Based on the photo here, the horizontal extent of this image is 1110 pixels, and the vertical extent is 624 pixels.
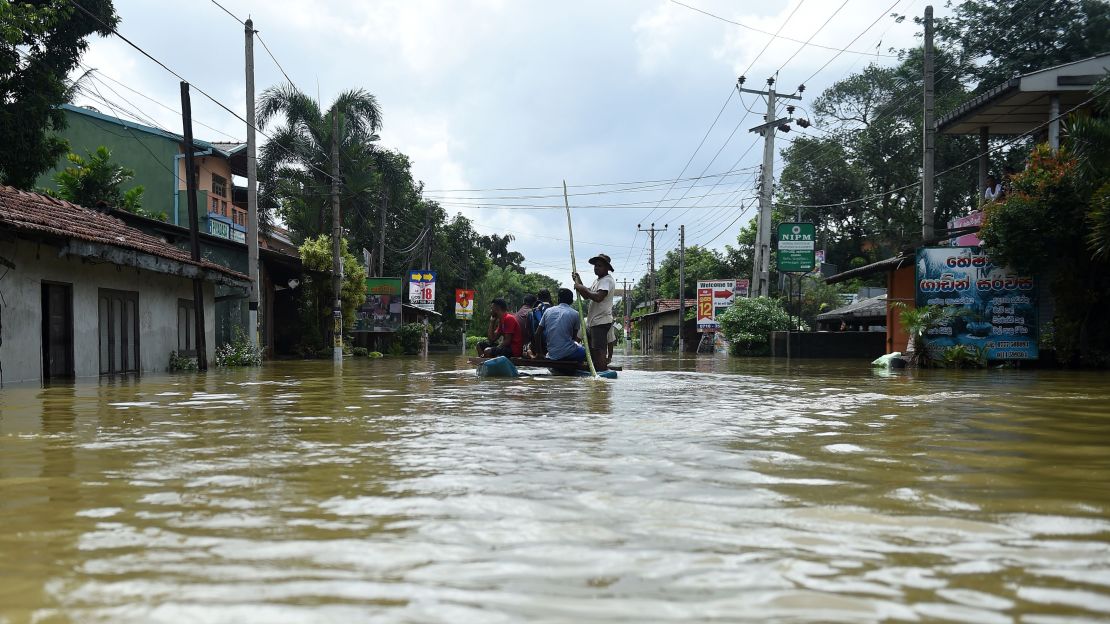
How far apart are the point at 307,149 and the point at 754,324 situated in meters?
20.8

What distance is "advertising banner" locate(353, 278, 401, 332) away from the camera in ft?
131

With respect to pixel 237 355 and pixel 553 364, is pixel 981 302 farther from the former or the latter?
pixel 237 355

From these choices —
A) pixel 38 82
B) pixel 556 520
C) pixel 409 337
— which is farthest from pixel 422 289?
pixel 556 520

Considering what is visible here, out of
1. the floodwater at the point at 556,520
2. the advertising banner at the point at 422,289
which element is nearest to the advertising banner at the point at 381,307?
the advertising banner at the point at 422,289

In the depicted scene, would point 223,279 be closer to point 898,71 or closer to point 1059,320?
point 1059,320

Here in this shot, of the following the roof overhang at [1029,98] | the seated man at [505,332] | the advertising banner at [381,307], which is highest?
the roof overhang at [1029,98]

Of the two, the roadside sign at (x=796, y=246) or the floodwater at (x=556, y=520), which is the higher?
the roadside sign at (x=796, y=246)

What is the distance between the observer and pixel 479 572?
111 inches

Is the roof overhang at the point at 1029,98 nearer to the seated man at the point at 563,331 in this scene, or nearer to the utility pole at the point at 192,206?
the seated man at the point at 563,331

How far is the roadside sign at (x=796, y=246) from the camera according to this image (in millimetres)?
30484

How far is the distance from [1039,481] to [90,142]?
33.7 m

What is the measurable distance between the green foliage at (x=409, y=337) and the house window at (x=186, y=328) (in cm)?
2026

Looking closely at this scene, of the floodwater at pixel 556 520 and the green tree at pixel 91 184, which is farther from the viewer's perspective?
the green tree at pixel 91 184

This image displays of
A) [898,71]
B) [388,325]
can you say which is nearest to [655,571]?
[388,325]
